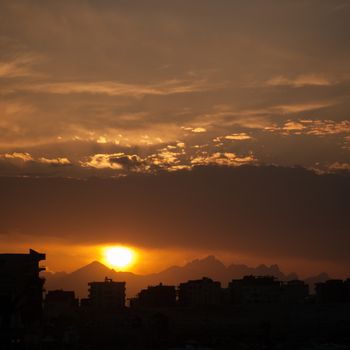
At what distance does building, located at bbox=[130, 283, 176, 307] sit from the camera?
17406 centimetres

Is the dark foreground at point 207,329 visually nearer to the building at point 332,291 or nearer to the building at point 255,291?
the building at point 255,291

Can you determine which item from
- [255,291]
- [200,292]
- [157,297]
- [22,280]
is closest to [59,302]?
[157,297]

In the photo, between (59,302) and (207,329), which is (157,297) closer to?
(59,302)

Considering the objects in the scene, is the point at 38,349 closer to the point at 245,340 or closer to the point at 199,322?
the point at 245,340

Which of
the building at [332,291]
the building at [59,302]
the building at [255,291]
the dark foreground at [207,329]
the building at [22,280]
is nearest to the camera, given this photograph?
the building at [22,280]

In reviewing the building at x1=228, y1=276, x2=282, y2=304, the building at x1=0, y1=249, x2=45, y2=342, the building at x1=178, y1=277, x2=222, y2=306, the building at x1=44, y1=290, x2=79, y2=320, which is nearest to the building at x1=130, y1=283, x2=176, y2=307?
the building at x1=178, y1=277, x2=222, y2=306

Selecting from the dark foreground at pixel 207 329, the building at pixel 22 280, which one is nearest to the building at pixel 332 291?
the dark foreground at pixel 207 329

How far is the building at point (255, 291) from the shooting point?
170 metres

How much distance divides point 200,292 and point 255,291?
758 inches

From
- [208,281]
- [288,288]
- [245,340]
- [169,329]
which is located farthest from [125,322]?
[288,288]

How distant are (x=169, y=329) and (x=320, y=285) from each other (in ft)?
351

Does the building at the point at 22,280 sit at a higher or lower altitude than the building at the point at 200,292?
lower

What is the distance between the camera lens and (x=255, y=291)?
172875 millimetres

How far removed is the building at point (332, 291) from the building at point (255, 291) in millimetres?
13784
